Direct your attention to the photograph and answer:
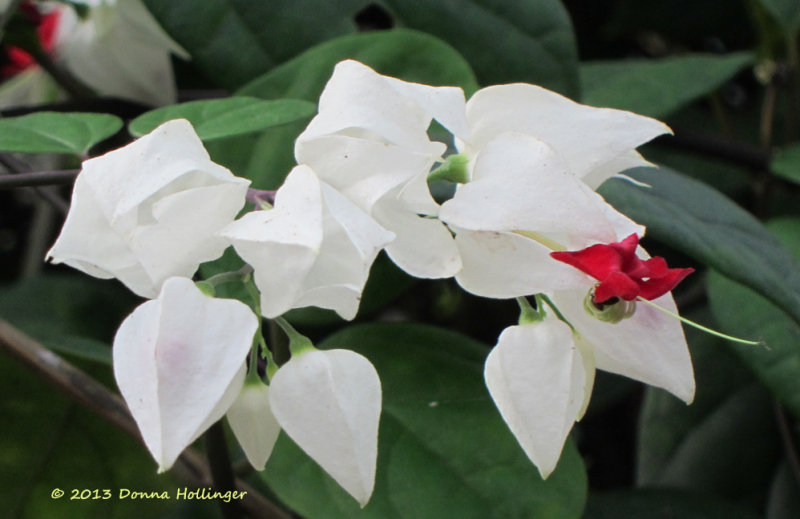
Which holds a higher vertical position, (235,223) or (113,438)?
(235,223)

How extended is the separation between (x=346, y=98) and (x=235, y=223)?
6 centimetres

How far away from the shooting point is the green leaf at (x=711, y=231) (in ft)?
1.38

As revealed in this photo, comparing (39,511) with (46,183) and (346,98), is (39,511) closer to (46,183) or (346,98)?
(46,183)

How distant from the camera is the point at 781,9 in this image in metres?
0.73

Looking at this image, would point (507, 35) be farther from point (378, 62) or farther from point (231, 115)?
point (231, 115)

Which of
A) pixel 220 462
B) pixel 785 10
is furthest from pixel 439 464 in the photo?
pixel 785 10

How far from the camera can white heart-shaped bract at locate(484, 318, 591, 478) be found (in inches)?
12.0

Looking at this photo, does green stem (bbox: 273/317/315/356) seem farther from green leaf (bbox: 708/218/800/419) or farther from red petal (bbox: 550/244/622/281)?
green leaf (bbox: 708/218/800/419)

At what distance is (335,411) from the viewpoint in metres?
0.30

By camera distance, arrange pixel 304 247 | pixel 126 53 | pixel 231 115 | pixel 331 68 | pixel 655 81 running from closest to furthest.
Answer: pixel 304 247, pixel 231 115, pixel 331 68, pixel 126 53, pixel 655 81

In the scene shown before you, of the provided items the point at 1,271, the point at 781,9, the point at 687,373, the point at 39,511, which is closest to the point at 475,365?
the point at 687,373

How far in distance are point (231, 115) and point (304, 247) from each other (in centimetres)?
17

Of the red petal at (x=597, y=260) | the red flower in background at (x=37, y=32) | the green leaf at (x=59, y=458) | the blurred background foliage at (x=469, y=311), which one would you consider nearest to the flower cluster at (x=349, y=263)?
the red petal at (x=597, y=260)

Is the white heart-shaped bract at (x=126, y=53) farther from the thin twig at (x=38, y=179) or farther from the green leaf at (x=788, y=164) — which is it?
the green leaf at (x=788, y=164)
